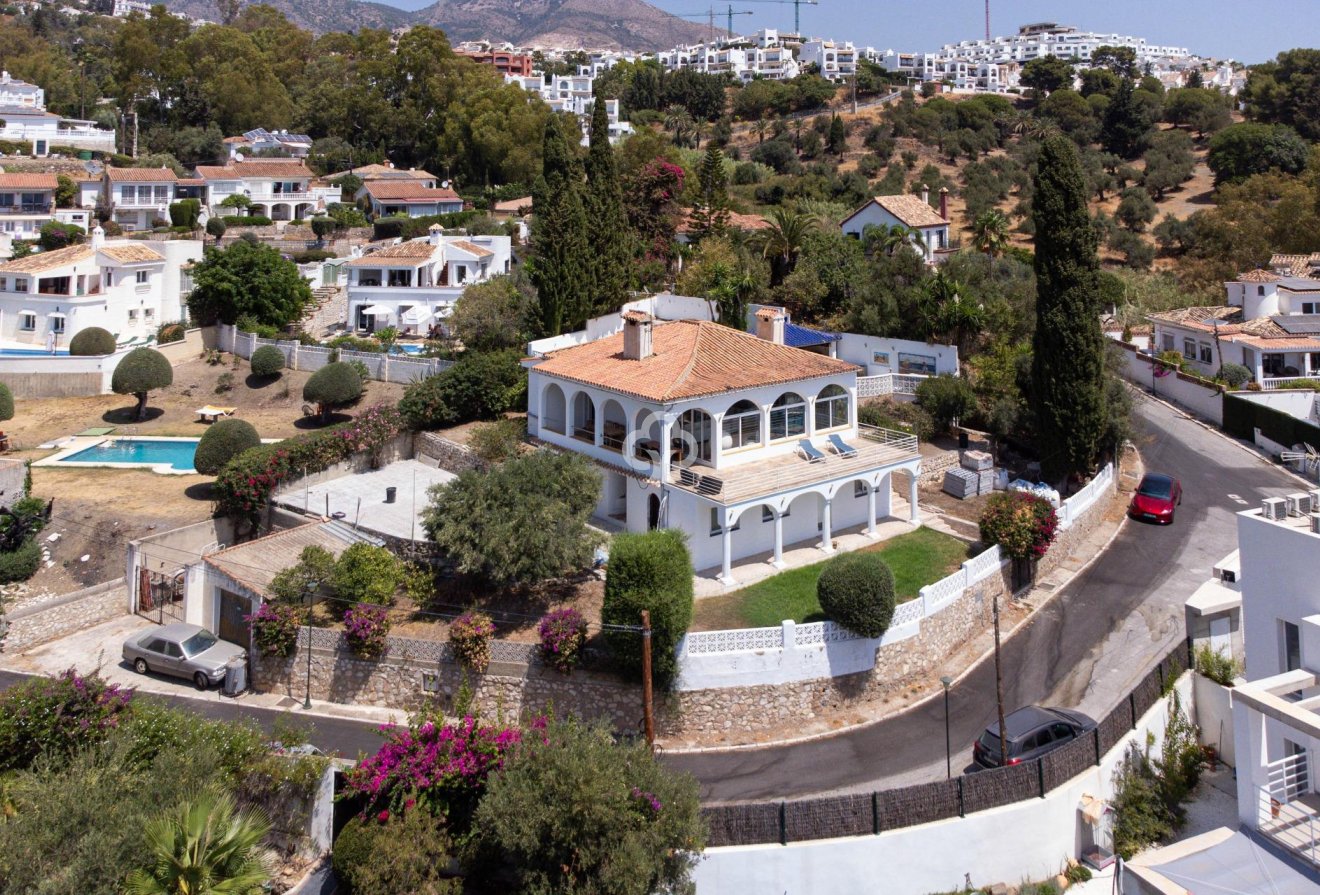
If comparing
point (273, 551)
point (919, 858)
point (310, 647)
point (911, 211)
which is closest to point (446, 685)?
point (310, 647)

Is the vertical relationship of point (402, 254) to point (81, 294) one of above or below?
above

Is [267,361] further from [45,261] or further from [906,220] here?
[906,220]

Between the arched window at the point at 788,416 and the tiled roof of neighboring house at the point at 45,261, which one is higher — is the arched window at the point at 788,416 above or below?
below

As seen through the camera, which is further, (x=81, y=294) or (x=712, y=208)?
(x=712, y=208)

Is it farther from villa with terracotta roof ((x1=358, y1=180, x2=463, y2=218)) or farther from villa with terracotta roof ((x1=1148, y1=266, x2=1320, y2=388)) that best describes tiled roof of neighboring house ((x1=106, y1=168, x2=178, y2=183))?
villa with terracotta roof ((x1=1148, y1=266, x2=1320, y2=388))

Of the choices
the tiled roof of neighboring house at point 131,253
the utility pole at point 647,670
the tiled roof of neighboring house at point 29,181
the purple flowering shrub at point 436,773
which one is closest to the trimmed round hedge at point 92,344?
the tiled roof of neighboring house at point 131,253

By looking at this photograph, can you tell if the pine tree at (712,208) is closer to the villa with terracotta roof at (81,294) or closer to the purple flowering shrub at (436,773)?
the villa with terracotta roof at (81,294)

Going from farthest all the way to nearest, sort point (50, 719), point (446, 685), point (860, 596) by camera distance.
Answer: point (446, 685), point (860, 596), point (50, 719)
